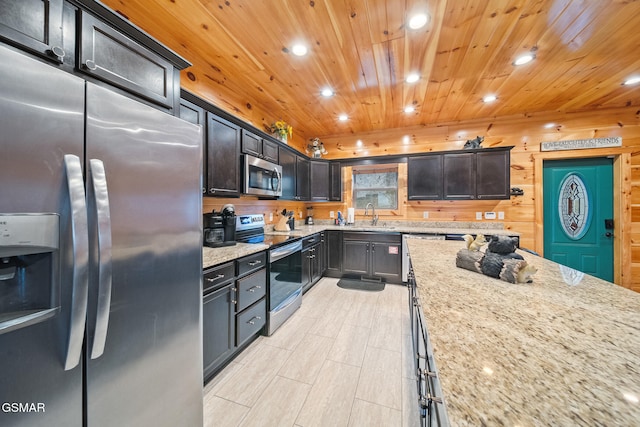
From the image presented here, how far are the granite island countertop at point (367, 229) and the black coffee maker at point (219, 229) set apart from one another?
0.09m

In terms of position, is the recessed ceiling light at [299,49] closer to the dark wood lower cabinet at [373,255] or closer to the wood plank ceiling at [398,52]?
the wood plank ceiling at [398,52]

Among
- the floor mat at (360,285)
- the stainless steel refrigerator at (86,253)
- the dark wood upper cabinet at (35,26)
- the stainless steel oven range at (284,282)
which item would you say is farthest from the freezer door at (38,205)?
the floor mat at (360,285)

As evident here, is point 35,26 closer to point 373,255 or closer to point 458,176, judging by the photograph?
point 373,255

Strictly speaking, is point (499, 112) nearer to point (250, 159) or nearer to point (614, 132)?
→ point (614, 132)

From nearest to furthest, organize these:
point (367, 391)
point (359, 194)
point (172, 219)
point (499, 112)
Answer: point (172, 219) < point (367, 391) < point (499, 112) < point (359, 194)

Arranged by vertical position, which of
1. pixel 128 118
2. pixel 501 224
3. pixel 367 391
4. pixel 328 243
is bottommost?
pixel 367 391

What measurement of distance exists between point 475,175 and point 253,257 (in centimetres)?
353

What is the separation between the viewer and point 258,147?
2.73 meters

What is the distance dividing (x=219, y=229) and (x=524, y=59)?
3414 mm

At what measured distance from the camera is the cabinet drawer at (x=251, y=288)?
6.24 feet

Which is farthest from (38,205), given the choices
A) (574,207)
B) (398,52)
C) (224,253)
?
(574,207)

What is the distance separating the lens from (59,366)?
0.74 meters

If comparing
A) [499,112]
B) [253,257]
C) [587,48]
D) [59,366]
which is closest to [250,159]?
[253,257]

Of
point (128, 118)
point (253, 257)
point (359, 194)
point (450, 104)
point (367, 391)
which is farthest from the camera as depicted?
point (359, 194)
